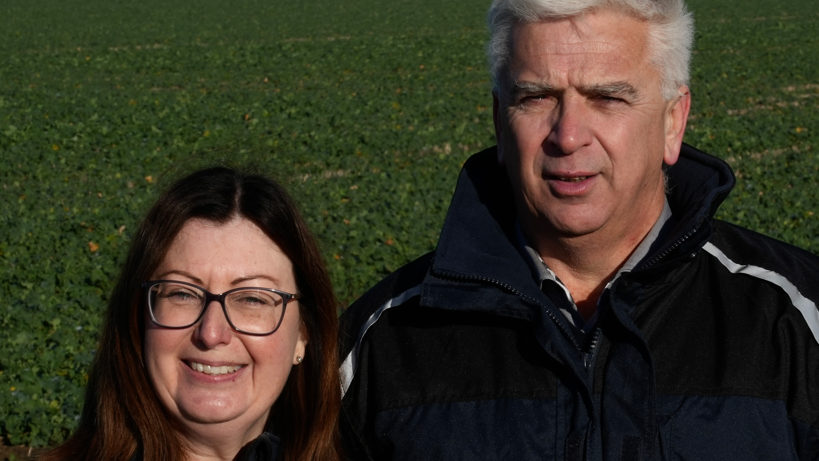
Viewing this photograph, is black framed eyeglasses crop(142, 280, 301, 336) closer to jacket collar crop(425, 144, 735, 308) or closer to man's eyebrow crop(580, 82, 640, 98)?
jacket collar crop(425, 144, 735, 308)

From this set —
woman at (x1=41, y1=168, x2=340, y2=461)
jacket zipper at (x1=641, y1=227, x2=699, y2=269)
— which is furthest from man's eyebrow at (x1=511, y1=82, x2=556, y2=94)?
woman at (x1=41, y1=168, x2=340, y2=461)

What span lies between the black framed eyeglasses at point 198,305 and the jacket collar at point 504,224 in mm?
502

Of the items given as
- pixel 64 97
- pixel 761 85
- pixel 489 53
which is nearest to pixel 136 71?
pixel 64 97

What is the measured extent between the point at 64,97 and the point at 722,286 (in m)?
17.7

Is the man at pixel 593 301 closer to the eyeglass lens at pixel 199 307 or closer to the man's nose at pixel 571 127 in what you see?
the man's nose at pixel 571 127

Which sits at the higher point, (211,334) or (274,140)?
(274,140)

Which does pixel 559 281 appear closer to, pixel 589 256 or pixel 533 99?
pixel 589 256

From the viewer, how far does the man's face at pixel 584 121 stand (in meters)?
2.47

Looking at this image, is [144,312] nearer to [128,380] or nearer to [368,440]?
[128,380]

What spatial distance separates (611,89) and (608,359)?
75 cm

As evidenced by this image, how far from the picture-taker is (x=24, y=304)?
22.2ft

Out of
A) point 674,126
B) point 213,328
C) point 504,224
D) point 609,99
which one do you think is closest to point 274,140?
point 504,224

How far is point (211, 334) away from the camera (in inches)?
85.0

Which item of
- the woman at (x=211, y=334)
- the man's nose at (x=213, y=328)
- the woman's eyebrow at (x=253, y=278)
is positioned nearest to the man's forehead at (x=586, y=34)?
the woman at (x=211, y=334)
